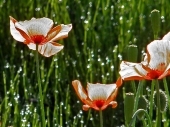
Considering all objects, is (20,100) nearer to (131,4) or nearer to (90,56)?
(90,56)

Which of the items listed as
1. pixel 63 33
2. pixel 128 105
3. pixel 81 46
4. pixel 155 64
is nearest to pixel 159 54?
pixel 155 64

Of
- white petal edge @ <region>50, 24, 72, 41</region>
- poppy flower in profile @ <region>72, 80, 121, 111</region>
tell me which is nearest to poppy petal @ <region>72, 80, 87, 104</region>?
poppy flower in profile @ <region>72, 80, 121, 111</region>

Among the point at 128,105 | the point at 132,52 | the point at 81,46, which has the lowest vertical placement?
the point at 128,105

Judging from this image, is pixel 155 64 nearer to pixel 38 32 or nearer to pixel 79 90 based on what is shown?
pixel 79 90

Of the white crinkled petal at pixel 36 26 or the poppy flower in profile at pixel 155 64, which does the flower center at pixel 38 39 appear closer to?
the white crinkled petal at pixel 36 26

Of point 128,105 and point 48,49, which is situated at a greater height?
point 48,49

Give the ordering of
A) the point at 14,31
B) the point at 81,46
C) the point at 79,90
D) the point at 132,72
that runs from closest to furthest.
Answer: the point at 132,72, the point at 79,90, the point at 14,31, the point at 81,46
